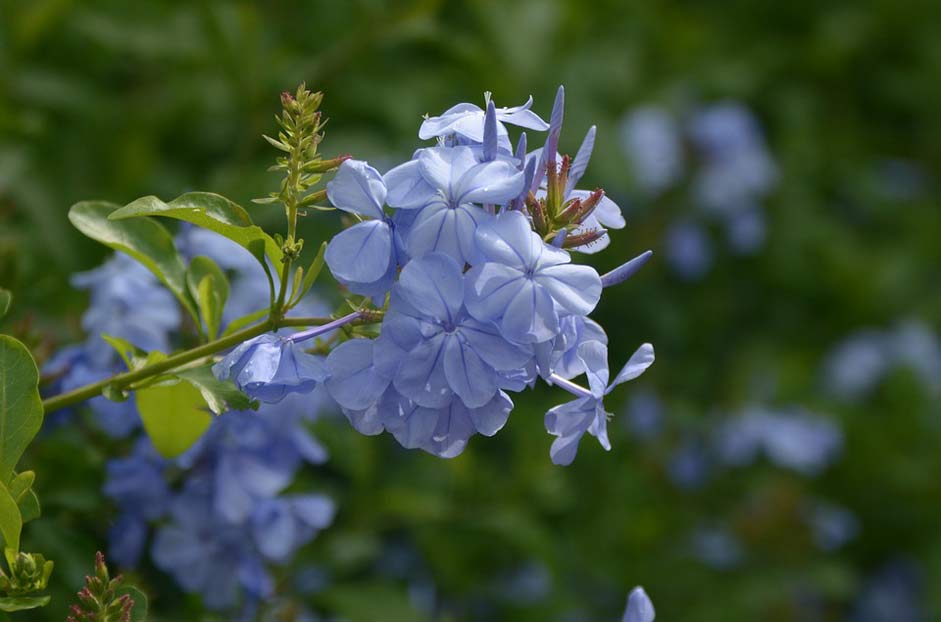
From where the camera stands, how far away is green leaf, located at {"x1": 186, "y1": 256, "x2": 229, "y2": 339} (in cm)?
116

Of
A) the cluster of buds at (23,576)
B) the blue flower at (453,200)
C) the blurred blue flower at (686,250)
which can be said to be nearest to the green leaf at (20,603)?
the cluster of buds at (23,576)

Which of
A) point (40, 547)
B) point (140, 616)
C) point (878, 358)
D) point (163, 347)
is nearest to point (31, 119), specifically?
point (163, 347)

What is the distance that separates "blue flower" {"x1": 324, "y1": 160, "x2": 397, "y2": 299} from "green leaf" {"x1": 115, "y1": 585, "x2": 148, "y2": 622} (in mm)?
330

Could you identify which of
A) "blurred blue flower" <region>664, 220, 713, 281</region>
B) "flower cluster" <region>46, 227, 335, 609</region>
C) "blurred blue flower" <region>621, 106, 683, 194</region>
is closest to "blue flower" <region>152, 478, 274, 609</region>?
"flower cluster" <region>46, 227, 335, 609</region>

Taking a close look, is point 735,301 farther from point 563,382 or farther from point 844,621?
point 563,382

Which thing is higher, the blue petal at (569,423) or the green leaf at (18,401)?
the green leaf at (18,401)

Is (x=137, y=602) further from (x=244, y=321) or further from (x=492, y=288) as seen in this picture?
(x=492, y=288)

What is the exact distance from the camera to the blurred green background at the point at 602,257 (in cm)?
203

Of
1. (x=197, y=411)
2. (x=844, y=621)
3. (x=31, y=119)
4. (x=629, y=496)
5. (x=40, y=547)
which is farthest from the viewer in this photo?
(x=844, y=621)

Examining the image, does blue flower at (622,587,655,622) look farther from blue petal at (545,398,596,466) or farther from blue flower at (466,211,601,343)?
blue flower at (466,211,601,343)

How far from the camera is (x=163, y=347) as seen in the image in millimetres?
1365

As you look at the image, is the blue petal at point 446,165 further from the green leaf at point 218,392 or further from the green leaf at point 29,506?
the green leaf at point 29,506

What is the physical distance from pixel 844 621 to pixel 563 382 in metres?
2.40

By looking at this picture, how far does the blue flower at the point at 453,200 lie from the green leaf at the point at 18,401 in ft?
1.24
